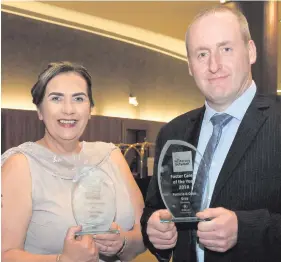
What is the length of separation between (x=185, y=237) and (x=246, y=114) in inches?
18.5

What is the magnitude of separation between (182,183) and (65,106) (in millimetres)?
618

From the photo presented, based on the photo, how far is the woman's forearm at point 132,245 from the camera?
1.77 meters

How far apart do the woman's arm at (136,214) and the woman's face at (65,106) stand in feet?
0.88

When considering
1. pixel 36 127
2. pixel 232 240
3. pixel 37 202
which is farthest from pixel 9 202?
pixel 36 127

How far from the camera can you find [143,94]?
8.44 m

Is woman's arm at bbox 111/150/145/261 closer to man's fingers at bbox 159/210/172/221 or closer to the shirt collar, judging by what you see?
man's fingers at bbox 159/210/172/221

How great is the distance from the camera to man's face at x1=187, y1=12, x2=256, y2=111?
4.79 ft

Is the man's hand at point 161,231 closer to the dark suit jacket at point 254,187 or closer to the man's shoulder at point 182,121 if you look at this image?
the dark suit jacket at point 254,187

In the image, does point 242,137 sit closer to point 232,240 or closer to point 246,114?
point 246,114

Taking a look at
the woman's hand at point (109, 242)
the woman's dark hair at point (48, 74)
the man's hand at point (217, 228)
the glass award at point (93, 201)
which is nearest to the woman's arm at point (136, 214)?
the woman's hand at point (109, 242)

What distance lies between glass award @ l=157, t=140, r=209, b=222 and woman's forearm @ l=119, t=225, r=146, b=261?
1.47 ft

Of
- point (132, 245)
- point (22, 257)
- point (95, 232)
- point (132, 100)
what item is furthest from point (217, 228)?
point (132, 100)

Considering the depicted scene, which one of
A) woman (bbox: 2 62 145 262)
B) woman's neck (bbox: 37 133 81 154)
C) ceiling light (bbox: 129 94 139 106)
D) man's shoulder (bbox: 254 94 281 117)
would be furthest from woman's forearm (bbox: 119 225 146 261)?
ceiling light (bbox: 129 94 139 106)

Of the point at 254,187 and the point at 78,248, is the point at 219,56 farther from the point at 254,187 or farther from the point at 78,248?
the point at 78,248
